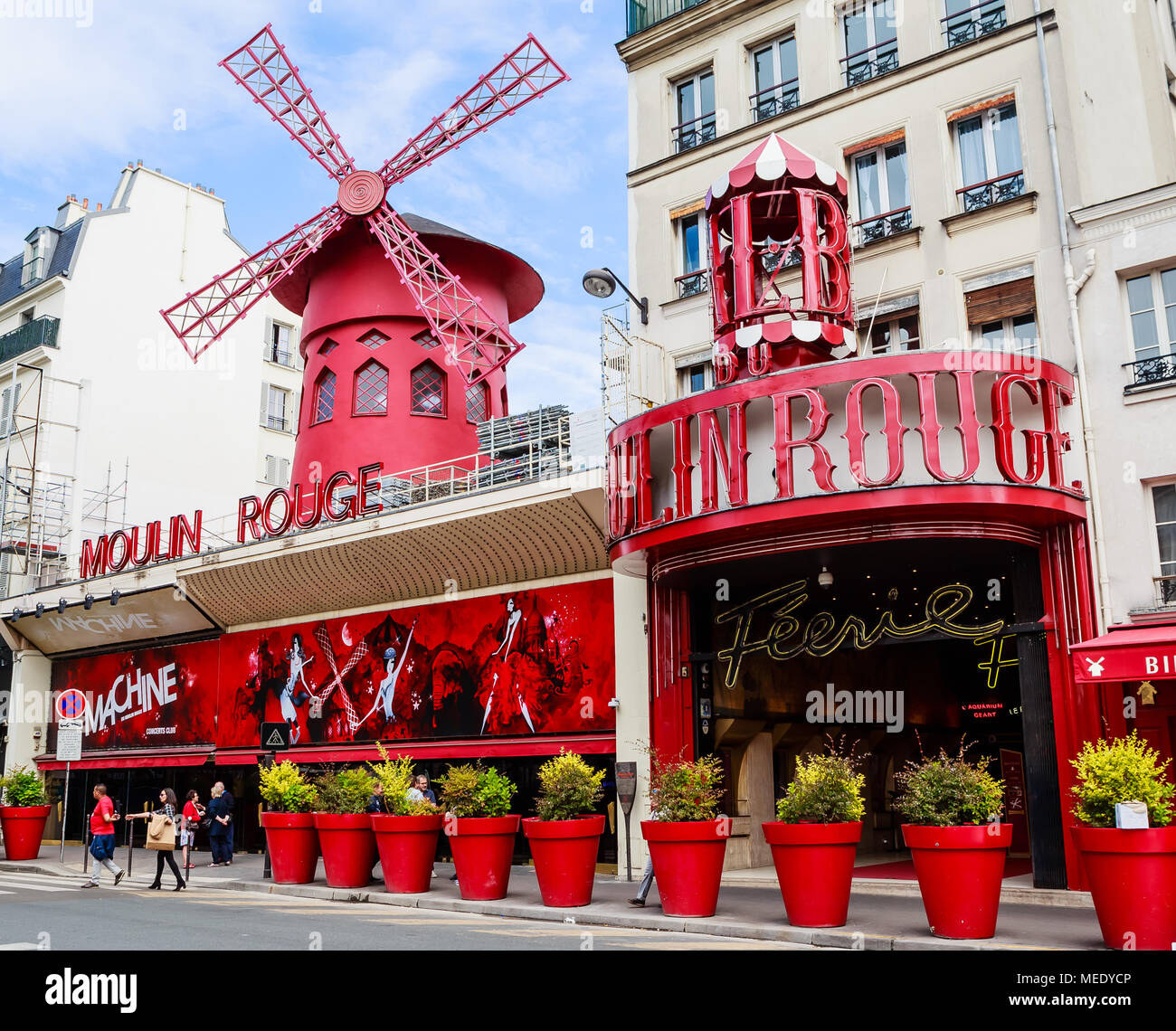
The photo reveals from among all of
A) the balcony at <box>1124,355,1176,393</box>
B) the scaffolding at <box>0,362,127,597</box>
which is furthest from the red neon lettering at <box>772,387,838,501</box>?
the scaffolding at <box>0,362,127,597</box>

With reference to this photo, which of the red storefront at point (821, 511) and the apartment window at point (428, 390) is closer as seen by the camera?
the red storefront at point (821, 511)

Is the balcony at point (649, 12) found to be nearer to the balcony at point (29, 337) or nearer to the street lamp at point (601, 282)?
the street lamp at point (601, 282)

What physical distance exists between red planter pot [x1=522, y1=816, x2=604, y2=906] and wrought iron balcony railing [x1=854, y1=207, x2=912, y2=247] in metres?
7.50

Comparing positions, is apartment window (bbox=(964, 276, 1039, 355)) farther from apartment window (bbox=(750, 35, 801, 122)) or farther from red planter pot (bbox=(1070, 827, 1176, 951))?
red planter pot (bbox=(1070, 827, 1176, 951))

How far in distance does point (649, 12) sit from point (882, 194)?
5.09 m

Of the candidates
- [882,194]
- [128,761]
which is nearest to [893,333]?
[882,194]

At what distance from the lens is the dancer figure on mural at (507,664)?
16.2 m

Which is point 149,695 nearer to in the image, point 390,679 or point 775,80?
point 390,679

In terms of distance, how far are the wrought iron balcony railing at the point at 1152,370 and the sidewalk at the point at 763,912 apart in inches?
198

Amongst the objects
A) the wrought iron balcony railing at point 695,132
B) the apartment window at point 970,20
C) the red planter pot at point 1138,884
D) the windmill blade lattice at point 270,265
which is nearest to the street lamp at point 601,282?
the wrought iron balcony railing at point 695,132

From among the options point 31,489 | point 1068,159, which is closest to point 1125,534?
point 1068,159

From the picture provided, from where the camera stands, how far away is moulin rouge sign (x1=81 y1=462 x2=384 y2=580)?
18.3 m
